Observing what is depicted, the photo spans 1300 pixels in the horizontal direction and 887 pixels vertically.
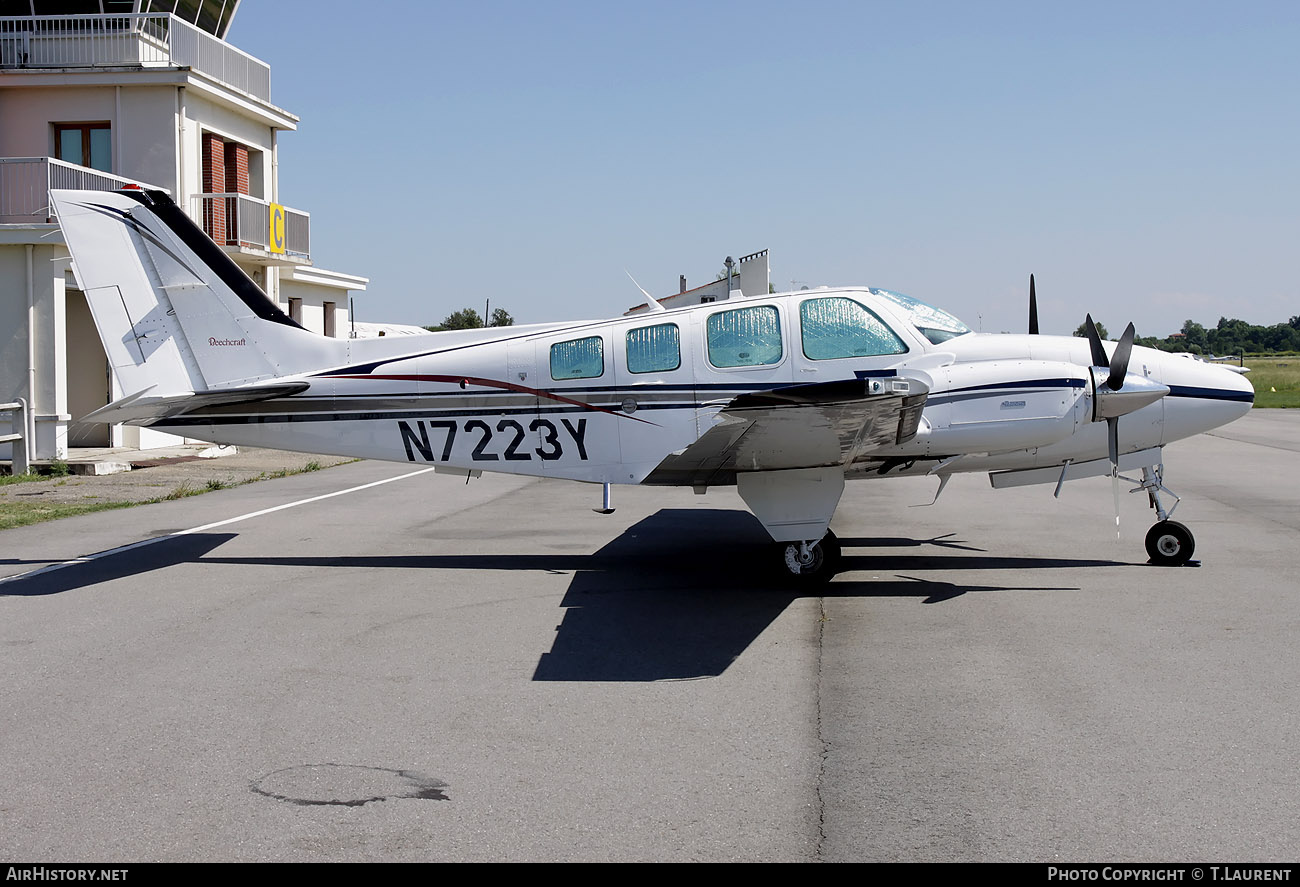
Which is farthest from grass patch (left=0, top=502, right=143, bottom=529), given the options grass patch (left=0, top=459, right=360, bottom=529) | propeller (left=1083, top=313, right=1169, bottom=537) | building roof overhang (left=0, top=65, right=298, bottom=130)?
propeller (left=1083, top=313, right=1169, bottom=537)

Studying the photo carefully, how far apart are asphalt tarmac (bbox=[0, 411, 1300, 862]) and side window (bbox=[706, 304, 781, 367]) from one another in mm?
2080

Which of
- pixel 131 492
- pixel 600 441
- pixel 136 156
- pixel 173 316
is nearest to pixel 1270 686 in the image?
pixel 600 441

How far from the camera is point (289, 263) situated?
25.8 meters

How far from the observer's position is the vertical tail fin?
1077 cm

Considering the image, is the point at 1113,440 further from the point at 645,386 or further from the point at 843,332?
the point at 645,386

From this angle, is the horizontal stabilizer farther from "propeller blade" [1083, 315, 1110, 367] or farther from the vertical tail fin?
"propeller blade" [1083, 315, 1110, 367]

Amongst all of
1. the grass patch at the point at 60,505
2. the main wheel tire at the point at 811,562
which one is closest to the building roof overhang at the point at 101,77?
the grass patch at the point at 60,505

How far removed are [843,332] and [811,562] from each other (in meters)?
2.17

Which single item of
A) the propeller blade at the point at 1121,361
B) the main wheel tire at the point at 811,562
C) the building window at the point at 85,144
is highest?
the building window at the point at 85,144

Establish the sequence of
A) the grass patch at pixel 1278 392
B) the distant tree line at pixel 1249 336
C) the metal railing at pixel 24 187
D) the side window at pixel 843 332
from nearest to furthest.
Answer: the side window at pixel 843 332 → the metal railing at pixel 24 187 → the grass patch at pixel 1278 392 → the distant tree line at pixel 1249 336

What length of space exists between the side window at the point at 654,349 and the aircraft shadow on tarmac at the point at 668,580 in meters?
2.02

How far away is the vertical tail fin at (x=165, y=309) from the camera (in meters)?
10.8

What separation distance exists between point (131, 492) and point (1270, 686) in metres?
16.0

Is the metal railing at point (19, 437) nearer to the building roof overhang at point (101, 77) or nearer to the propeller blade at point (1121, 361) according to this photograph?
the building roof overhang at point (101, 77)
